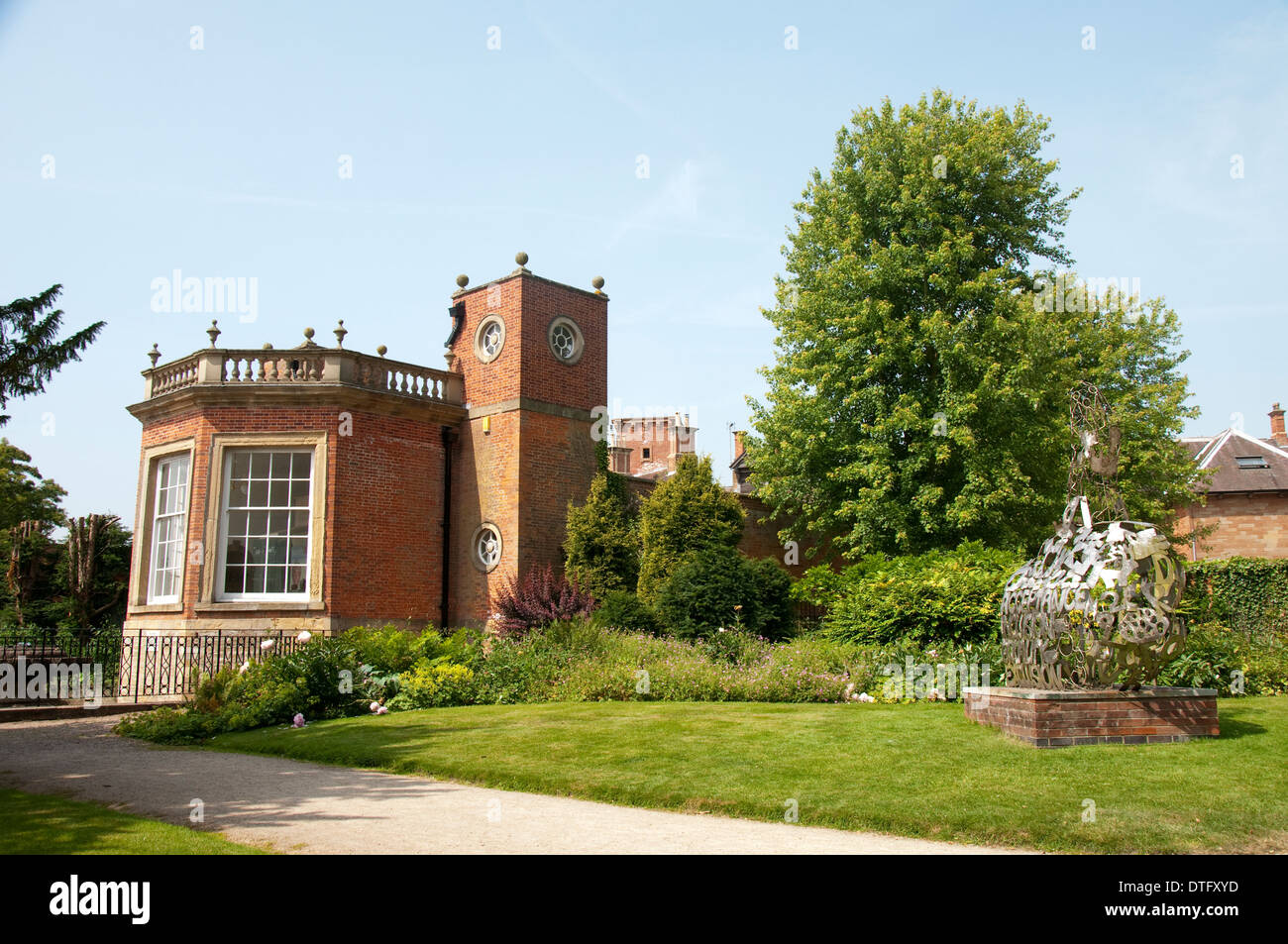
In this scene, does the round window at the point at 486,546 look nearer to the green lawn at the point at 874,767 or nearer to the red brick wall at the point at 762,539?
the red brick wall at the point at 762,539

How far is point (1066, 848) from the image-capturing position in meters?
6.01

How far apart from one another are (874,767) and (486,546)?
1246 centimetres

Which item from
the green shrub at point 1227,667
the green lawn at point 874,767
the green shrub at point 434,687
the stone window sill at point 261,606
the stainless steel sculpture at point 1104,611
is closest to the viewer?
the green lawn at point 874,767

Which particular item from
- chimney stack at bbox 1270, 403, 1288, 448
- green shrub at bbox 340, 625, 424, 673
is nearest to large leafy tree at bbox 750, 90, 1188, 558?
green shrub at bbox 340, 625, 424, 673

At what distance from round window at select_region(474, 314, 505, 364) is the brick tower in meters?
0.02

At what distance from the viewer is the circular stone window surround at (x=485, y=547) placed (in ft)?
62.3

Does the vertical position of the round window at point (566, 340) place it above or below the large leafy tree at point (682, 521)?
above

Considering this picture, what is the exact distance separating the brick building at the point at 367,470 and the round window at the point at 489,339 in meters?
0.04

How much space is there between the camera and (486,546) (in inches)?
760

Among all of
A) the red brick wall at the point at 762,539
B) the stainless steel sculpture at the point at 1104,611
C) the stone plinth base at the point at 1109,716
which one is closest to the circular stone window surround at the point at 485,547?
the red brick wall at the point at 762,539

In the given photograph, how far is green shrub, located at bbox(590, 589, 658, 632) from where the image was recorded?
16.7m

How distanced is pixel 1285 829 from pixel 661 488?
525 inches
